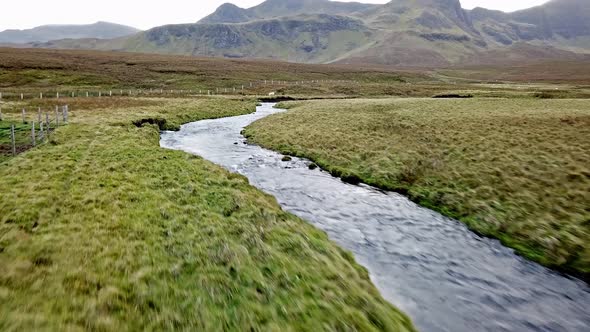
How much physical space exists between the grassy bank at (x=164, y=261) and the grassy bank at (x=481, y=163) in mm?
8289

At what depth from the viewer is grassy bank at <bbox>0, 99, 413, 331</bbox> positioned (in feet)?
28.8

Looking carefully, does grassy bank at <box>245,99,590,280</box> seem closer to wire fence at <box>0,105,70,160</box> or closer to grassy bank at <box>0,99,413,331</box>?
grassy bank at <box>0,99,413,331</box>

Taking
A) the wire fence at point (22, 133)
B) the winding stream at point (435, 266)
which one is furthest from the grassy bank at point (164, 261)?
the wire fence at point (22, 133)

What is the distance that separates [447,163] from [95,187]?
22.0 meters

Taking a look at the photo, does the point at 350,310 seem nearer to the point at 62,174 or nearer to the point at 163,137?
the point at 62,174

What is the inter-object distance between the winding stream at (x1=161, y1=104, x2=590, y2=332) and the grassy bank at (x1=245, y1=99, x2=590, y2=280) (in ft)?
4.45

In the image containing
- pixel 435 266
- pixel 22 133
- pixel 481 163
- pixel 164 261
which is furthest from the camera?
pixel 22 133

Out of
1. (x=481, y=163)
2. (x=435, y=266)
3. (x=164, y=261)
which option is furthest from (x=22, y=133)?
(x=481, y=163)

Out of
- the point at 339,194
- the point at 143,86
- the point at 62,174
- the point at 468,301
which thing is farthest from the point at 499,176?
the point at 143,86

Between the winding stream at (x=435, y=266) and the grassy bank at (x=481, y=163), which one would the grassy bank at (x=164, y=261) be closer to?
the winding stream at (x=435, y=266)

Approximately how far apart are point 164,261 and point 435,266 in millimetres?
9758

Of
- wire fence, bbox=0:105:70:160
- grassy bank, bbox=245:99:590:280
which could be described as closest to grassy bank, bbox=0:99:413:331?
wire fence, bbox=0:105:70:160

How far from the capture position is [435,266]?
13391mm

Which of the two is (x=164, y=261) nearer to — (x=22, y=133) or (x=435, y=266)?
(x=435, y=266)
